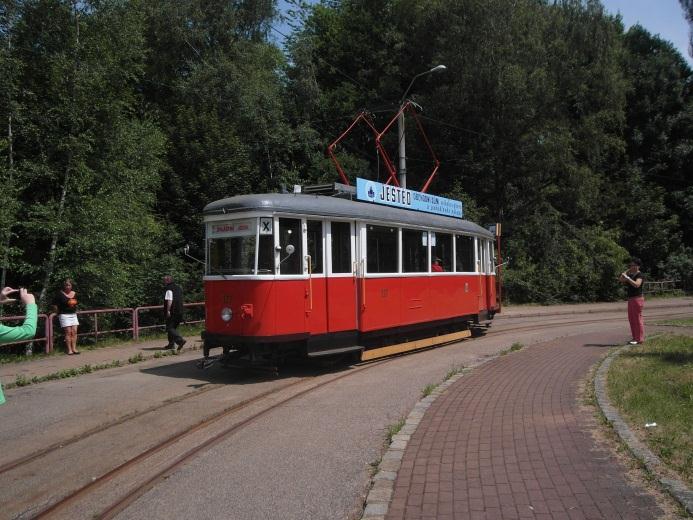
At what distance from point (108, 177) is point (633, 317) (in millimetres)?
15783

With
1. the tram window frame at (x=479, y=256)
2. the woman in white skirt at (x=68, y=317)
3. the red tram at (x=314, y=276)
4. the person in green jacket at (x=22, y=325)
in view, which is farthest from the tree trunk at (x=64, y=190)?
the person in green jacket at (x=22, y=325)

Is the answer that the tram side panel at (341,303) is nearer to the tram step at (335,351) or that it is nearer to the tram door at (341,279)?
the tram door at (341,279)

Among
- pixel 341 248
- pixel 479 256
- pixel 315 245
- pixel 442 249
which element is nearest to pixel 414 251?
pixel 442 249

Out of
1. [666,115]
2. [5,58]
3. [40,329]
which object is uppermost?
[666,115]

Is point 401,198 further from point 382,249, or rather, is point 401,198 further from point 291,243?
point 291,243

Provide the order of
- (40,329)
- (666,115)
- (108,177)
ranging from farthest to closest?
(666,115)
(108,177)
(40,329)

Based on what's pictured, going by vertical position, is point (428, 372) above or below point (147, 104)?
below

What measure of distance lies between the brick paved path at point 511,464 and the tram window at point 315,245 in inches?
128

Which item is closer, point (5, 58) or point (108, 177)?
point (5, 58)

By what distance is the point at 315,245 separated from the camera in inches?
422

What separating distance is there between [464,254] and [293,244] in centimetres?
652

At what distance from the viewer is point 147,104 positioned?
1220 inches

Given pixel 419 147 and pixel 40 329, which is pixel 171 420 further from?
pixel 419 147

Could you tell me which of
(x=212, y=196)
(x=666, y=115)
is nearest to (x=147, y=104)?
(x=212, y=196)
